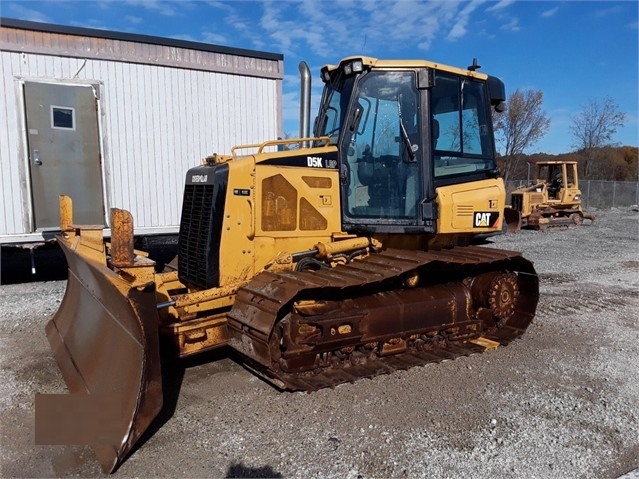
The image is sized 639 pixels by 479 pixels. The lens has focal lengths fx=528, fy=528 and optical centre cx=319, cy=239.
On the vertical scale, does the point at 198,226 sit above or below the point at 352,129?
below

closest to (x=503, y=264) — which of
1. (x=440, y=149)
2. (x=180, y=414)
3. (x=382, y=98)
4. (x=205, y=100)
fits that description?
(x=440, y=149)

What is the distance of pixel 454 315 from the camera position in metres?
5.46

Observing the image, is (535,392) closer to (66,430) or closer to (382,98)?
(382,98)

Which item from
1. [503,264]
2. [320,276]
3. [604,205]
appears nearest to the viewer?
[320,276]

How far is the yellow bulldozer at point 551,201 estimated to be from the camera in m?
18.6

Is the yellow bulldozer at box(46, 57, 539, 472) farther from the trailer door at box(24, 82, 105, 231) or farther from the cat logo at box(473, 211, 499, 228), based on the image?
the trailer door at box(24, 82, 105, 231)

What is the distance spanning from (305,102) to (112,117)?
157 inches

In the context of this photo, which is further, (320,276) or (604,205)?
(604,205)

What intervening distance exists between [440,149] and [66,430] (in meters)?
4.06

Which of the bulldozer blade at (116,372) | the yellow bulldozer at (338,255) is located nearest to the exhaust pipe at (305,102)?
the yellow bulldozer at (338,255)

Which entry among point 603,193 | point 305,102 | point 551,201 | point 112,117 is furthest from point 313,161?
point 603,193

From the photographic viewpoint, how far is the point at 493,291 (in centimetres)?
567

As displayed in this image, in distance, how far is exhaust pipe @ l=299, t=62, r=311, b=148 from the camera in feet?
19.5

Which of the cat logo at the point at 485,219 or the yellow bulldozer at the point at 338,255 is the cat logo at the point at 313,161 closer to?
the yellow bulldozer at the point at 338,255
